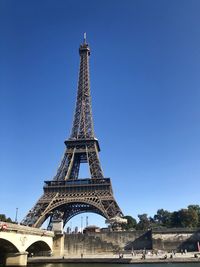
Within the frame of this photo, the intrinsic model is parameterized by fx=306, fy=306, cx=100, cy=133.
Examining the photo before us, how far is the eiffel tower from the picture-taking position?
208 feet

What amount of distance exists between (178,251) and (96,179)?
2267 cm

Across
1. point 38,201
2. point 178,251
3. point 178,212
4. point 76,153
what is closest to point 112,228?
point 178,251

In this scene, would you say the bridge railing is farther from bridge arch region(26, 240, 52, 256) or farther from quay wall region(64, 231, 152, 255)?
quay wall region(64, 231, 152, 255)

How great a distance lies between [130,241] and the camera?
60.4 meters

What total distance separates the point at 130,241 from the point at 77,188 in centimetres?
1647

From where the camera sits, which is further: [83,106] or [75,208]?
[83,106]

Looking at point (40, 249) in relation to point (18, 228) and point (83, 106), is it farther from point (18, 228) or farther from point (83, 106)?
point (83, 106)

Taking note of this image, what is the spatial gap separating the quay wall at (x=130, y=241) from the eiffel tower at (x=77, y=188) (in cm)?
440

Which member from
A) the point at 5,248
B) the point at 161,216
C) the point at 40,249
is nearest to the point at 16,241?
the point at 5,248

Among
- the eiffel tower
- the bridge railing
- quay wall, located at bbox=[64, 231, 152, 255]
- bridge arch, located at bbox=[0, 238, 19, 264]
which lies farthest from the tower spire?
bridge arch, located at bbox=[0, 238, 19, 264]

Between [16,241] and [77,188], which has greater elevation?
[77,188]

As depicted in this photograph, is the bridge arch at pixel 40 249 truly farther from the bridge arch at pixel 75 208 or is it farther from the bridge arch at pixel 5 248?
the bridge arch at pixel 5 248

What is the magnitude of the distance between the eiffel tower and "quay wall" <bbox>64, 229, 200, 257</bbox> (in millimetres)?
4395

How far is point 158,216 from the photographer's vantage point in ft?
374
